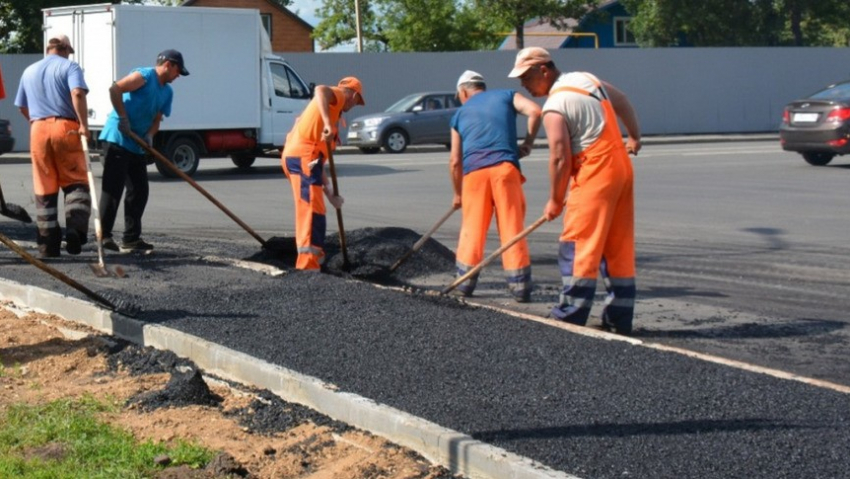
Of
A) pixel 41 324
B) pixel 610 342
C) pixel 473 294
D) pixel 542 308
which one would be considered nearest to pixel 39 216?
pixel 41 324

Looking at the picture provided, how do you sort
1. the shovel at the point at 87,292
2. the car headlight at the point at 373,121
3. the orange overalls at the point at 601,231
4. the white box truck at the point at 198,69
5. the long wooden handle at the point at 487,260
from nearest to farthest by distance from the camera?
the orange overalls at the point at 601,231 → the shovel at the point at 87,292 → the long wooden handle at the point at 487,260 → the white box truck at the point at 198,69 → the car headlight at the point at 373,121

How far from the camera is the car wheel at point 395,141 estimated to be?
2919cm

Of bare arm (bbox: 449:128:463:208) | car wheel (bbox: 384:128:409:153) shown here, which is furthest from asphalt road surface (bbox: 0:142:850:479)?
car wheel (bbox: 384:128:409:153)

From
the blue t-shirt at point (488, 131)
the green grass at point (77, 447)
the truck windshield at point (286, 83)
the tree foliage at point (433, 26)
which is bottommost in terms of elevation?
the green grass at point (77, 447)

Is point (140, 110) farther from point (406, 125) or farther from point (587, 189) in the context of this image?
point (406, 125)

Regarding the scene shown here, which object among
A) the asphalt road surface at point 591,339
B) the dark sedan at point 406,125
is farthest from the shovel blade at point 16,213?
the dark sedan at point 406,125

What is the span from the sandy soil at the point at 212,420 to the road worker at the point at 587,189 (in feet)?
7.44

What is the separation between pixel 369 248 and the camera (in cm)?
1045

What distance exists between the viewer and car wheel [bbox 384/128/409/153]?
29188mm

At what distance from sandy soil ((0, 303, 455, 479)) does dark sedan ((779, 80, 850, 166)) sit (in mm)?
15814

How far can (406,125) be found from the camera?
2936cm

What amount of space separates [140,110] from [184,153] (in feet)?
35.7

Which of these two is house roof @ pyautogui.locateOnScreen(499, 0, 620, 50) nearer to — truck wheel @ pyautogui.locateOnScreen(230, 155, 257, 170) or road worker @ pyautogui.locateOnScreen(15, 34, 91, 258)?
truck wheel @ pyautogui.locateOnScreen(230, 155, 257, 170)

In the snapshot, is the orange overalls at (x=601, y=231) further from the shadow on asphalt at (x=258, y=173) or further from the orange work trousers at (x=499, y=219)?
the shadow on asphalt at (x=258, y=173)
